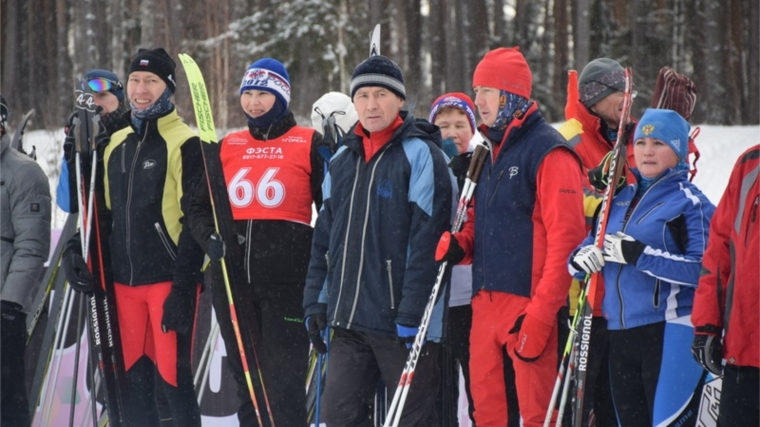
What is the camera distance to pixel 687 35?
2409 cm

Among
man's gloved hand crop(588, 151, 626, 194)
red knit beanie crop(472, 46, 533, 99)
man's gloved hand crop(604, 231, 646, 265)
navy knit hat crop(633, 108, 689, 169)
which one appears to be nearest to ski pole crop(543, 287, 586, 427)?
man's gloved hand crop(604, 231, 646, 265)

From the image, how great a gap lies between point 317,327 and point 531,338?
1003 mm

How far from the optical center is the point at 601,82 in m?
4.55

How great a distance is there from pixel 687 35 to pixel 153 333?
874 inches

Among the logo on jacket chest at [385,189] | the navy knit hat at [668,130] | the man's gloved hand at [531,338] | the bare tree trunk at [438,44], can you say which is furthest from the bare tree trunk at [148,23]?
the man's gloved hand at [531,338]

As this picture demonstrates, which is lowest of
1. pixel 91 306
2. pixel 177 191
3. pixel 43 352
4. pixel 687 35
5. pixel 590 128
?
pixel 43 352

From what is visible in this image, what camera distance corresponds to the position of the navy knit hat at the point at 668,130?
149 inches

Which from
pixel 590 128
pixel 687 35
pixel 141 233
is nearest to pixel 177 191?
pixel 141 233

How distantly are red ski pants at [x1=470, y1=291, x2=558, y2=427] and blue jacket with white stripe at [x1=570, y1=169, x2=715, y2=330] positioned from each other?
313 millimetres

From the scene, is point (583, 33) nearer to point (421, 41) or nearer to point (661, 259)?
point (421, 41)

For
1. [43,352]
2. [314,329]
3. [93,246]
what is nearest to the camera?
[314,329]

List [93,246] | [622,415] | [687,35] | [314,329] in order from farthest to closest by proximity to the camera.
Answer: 1. [687,35]
2. [93,246]
3. [314,329]
4. [622,415]

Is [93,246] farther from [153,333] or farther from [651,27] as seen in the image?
[651,27]

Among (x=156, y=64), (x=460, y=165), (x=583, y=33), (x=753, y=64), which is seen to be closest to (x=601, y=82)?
(x=460, y=165)
